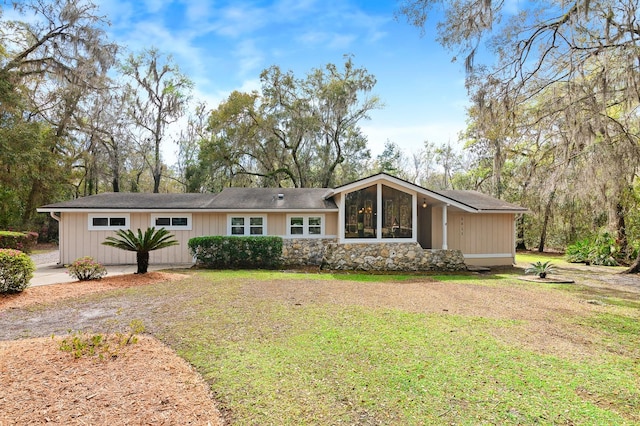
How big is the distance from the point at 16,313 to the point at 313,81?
943 inches

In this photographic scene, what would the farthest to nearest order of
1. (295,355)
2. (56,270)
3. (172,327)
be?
(56,270), (172,327), (295,355)

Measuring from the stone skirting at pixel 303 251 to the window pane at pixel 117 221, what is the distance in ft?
21.4

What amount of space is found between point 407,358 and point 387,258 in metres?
8.38

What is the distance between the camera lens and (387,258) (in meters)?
12.4

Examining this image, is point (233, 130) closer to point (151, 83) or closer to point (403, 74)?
point (151, 83)

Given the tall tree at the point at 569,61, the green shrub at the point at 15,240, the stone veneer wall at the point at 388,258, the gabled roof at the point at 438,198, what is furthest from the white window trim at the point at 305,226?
the green shrub at the point at 15,240

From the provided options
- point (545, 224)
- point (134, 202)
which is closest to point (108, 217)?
point (134, 202)

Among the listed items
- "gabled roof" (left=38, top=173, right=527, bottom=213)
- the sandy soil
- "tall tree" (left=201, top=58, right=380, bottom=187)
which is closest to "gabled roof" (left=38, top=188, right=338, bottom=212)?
"gabled roof" (left=38, top=173, right=527, bottom=213)

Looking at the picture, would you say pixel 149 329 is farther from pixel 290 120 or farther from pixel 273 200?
pixel 290 120

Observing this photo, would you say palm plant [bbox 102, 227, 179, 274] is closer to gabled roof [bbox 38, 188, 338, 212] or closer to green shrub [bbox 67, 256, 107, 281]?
green shrub [bbox 67, 256, 107, 281]

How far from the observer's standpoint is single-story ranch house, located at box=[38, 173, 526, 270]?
12461 mm

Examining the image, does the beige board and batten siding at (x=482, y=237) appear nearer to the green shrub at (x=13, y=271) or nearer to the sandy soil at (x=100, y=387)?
the sandy soil at (x=100, y=387)

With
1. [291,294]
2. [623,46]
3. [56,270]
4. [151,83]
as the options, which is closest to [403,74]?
[623,46]

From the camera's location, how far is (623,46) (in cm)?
906
